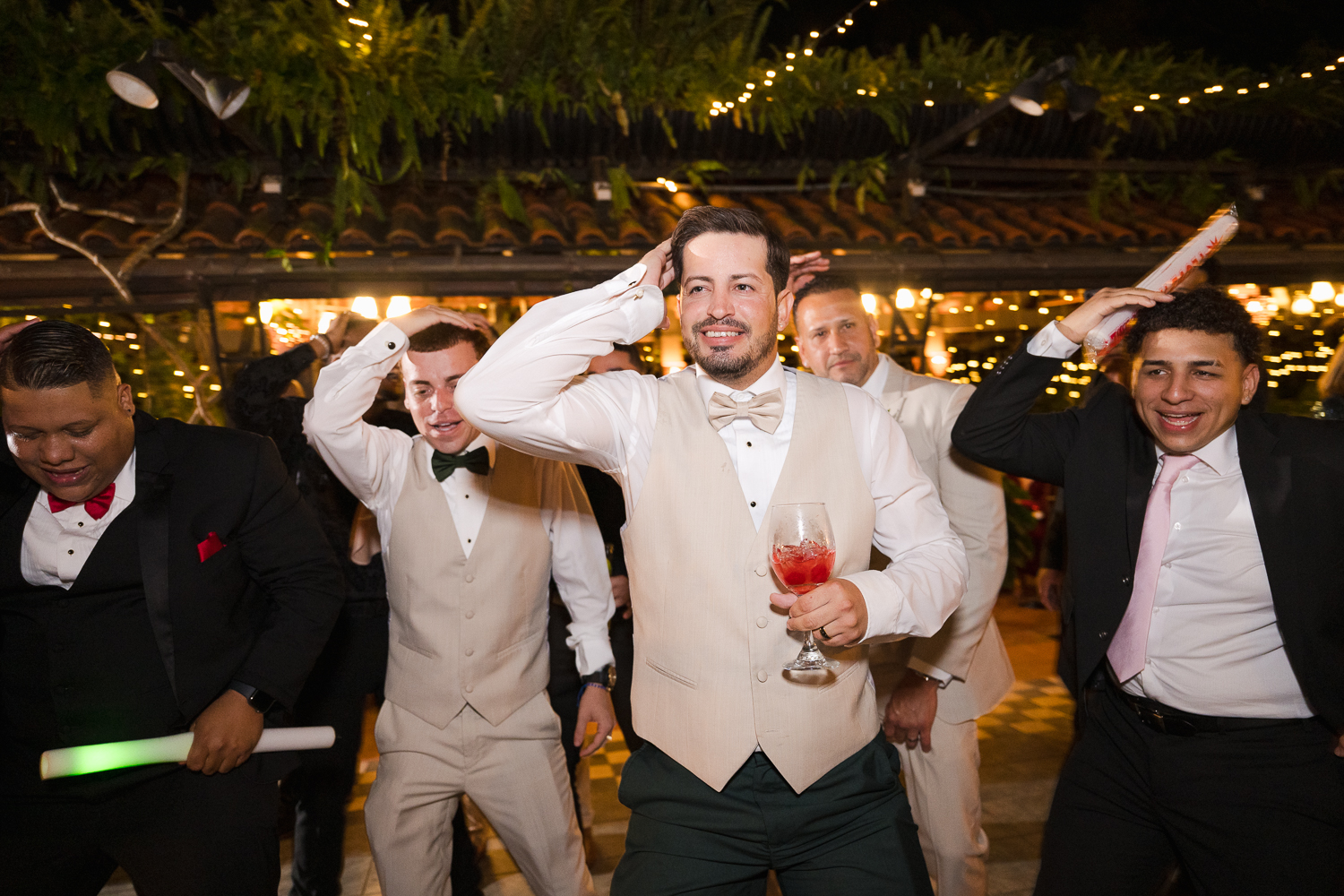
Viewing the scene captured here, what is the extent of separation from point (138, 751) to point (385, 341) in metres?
1.24

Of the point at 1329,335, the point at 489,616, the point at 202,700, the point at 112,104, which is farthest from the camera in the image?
the point at 1329,335

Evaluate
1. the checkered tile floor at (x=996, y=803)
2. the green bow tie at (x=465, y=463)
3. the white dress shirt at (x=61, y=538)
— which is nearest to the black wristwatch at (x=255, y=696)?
the white dress shirt at (x=61, y=538)

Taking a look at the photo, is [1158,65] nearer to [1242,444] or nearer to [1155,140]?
[1155,140]

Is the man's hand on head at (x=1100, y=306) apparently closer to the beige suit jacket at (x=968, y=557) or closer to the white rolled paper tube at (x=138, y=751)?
the beige suit jacket at (x=968, y=557)

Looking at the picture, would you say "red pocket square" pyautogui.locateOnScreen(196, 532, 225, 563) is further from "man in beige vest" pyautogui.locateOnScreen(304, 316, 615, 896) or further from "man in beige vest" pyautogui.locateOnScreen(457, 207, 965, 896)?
"man in beige vest" pyautogui.locateOnScreen(457, 207, 965, 896)

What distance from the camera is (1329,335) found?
742 centimetres

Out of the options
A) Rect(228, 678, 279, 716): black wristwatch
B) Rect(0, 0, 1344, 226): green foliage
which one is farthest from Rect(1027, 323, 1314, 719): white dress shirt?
Rect(0, 0, 1344, 226): green foliage

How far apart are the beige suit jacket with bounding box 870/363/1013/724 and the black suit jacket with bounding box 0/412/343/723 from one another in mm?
1868

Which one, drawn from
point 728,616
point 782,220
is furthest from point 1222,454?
point 782,220

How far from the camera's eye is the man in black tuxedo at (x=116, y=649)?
2.04 meters

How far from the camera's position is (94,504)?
7.00ft

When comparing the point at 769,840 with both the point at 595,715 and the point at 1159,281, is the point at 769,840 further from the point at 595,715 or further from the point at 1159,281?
the point at 1159,281

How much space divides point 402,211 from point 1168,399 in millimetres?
4671

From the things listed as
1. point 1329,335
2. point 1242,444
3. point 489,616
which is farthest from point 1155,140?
point 489,616
